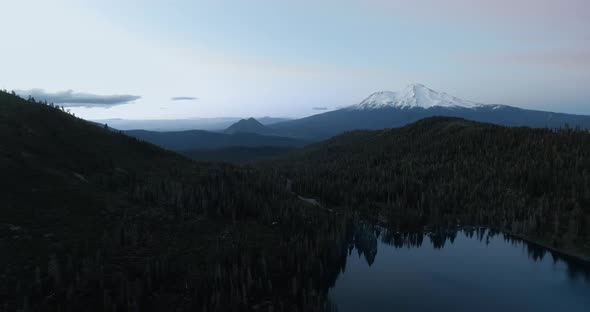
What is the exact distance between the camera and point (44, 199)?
35000mm

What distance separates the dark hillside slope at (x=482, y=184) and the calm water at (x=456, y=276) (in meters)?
5.85

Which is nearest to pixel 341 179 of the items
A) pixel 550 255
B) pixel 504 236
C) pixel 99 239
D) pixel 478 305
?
pixel 504 236

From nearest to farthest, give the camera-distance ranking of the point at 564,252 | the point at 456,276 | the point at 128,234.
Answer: the point at 128,234 → the point at 456,276 → the point at 564,252

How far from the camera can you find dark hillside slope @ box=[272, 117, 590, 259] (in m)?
53.7

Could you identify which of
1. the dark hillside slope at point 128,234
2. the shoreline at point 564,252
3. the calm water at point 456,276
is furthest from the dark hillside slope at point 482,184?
the dark hillside slope at point 128,234

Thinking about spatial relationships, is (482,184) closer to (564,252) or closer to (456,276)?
(564,252)

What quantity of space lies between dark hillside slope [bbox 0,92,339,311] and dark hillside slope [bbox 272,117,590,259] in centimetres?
2107

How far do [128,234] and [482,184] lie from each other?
68.0 meters

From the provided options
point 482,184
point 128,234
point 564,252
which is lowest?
point 564,252

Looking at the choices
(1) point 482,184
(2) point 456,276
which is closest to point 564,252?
(2) point 456,276

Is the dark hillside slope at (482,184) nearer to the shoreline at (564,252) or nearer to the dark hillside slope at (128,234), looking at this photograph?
the shoreline at (564,252)

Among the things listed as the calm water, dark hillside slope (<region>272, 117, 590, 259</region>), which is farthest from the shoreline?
the calm water

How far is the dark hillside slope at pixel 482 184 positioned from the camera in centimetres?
5372

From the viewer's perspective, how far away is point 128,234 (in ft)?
109
